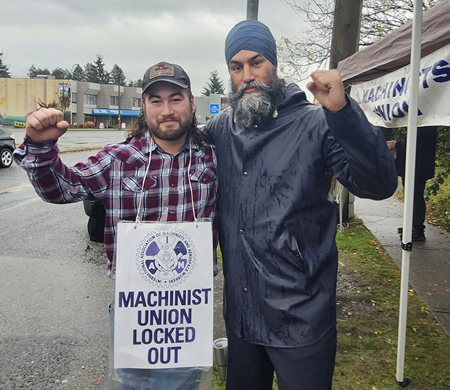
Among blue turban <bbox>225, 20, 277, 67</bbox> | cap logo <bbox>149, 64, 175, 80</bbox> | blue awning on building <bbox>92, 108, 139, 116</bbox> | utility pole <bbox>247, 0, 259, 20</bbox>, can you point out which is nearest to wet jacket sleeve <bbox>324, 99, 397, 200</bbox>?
blue turban <bbox>225, 20, 277, 67</bbox>

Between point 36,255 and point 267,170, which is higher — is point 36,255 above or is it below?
below

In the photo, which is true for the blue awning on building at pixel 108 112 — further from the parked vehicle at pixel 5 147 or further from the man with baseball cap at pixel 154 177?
the man with baseball cap at pixel 154 177

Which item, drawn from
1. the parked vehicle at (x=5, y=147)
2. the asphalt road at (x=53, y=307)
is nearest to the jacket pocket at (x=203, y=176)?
the asphalt road at (x=53, y=307)

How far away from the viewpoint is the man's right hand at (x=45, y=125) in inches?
62.2

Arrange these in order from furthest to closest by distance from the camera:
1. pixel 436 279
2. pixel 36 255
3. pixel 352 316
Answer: pixel 36 255, pixel 436 279, pixel 352 316

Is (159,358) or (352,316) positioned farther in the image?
(352,316)

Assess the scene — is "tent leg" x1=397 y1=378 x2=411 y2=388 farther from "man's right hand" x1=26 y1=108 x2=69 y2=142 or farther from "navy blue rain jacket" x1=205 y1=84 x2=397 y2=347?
"man's right hand" x1=26 y1=108 x2=69 y2=142

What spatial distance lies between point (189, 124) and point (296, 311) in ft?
3.19

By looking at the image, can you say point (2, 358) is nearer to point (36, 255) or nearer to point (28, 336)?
point (28, 336)

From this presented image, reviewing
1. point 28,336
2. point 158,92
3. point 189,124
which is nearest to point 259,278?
point 189,124

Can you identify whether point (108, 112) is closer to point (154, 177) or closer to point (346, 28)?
point (346, 28)

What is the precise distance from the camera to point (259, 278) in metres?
1.73

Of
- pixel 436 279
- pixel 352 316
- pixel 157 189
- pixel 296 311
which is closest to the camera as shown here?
pixel 296 311

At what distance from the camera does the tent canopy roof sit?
281cm
